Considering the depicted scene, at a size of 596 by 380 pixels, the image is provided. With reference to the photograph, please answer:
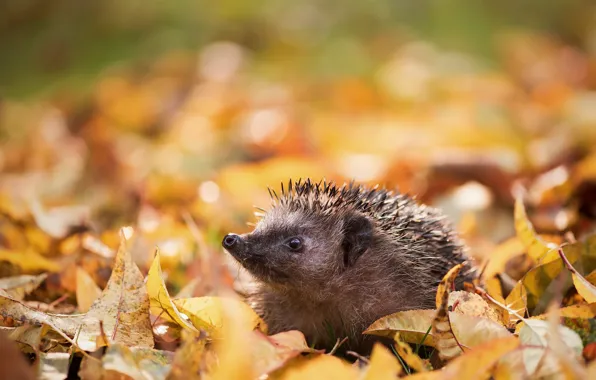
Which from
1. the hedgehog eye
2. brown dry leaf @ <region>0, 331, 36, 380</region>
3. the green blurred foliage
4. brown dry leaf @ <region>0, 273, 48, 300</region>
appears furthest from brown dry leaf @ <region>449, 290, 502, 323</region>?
the green blurred foliage

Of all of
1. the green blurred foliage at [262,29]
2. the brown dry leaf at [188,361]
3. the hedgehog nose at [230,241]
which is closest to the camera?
the brown dry leaf at [188,361]

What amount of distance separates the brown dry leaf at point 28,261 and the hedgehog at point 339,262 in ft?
3.20

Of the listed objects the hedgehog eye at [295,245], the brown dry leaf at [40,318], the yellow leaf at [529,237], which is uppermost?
the yellow leaf at [529,237]

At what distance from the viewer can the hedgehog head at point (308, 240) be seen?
285cm

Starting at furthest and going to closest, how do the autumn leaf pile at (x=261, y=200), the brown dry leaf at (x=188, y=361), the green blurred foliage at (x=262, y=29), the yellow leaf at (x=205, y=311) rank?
the green blurred foliage at (x=262, y=29), the yellow leaf at (x=205, y=311), the autumn leaf pile at (x=261, y=200), the brown dry leaf at (x=188, y=361)

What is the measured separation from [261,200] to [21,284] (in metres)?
1.96

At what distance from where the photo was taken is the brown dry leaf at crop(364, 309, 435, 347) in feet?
7.97

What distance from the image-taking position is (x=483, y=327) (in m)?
2.23

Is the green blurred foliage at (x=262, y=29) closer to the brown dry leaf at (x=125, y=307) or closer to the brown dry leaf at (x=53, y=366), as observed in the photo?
the brown dry leaf at (x=125, y=307)

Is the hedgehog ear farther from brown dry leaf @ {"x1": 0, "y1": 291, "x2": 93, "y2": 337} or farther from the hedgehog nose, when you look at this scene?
brown dry leaf @ {"x1": 0, "y1": 291, "x2": 93, "y2": 337}

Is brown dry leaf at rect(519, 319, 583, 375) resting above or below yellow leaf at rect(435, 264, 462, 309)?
below

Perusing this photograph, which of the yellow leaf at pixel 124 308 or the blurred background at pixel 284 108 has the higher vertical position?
the blurred background at pixel 284 108

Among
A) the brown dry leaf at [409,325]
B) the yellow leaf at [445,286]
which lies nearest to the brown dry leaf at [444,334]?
the yellow leaf at [445,286]

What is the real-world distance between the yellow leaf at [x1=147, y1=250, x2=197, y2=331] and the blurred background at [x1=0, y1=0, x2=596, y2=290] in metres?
0.88
